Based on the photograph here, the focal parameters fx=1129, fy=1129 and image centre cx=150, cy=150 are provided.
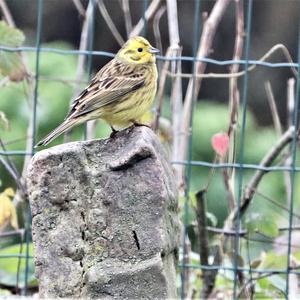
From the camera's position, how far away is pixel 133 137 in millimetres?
3607

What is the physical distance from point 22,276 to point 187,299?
768 mm

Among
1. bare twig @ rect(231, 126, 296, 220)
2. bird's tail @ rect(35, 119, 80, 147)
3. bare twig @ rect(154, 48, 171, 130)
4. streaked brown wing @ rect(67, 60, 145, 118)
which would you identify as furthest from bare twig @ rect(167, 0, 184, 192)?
bird's tail @ rect(35, 119, 80, 147)

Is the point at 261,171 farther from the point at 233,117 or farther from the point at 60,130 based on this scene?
the point at 60,130

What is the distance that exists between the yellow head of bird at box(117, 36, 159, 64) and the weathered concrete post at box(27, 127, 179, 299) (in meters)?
1.25

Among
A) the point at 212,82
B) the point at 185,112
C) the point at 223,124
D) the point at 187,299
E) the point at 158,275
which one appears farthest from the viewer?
the point at 212,82

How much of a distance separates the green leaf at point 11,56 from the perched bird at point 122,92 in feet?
1.55

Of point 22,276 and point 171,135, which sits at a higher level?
point 171,135

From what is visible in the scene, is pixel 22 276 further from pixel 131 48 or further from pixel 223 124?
pixel 223 124

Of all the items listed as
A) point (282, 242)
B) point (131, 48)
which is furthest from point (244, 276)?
point (131, 48)

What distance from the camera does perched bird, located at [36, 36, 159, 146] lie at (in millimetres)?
4316

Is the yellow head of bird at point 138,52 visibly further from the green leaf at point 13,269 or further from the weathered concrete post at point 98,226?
the weathered concrete post at point 98,226

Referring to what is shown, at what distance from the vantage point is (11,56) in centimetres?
493

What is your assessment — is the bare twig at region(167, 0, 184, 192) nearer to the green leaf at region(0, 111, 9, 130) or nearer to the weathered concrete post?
the green leaf at region(0, 111, 9, 130)

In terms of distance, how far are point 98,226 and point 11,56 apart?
66.1 inches
